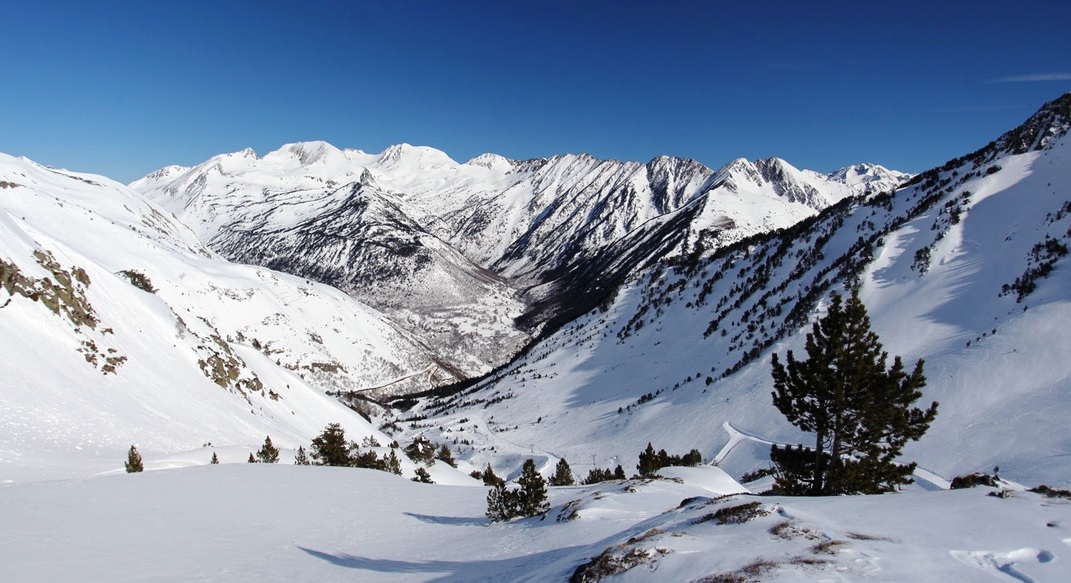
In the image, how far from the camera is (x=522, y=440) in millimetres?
72438

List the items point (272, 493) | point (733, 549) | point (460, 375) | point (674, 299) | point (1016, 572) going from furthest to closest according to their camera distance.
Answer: point (460, 375) < point (674, 299) < point (272, 493) < point (733, 549) < point (1016, 572)

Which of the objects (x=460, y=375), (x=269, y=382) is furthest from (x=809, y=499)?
(x=460, y=375)

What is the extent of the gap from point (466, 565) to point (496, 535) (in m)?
3.16

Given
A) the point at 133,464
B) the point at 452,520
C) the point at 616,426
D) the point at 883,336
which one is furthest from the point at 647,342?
the point at 133,464

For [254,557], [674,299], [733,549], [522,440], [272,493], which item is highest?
[674,299]

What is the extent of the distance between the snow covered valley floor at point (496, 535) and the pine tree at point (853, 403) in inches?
205

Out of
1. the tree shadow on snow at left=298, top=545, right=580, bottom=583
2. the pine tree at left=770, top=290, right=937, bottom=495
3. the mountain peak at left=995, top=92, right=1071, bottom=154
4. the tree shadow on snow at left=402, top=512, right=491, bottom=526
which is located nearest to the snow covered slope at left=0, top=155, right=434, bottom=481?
the tree shadow on snow at left=402, top=512, right=491, bottom=526

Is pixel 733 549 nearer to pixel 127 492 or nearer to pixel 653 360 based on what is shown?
pixel 127 492

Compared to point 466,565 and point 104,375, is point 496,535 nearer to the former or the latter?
point 466,565

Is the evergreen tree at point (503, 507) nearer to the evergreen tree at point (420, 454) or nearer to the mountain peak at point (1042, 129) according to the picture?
the evergreen tree at point (420, 454)

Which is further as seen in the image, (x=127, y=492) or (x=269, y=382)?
(x=269, y=382)

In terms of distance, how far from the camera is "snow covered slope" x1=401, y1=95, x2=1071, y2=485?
108 feet

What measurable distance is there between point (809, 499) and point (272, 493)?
15.7m

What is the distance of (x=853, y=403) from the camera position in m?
17.9
